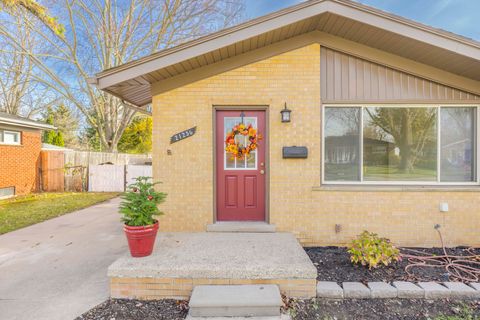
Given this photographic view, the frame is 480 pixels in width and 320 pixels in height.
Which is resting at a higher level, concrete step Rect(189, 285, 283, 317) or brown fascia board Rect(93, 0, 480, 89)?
brown fascia board Rect(93, 0, 480, 89)

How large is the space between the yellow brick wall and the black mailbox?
9 cm

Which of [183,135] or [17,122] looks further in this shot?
[17,122]

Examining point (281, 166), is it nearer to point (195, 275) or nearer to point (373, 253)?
point (373, 253)

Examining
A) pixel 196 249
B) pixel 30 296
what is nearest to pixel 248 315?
pixel 196 249

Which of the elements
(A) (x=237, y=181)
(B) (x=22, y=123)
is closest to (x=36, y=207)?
(B) (x=22, y=123)

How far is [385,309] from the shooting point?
2.79 meters

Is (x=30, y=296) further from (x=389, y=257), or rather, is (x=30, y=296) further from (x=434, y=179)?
(x=434, y=179)

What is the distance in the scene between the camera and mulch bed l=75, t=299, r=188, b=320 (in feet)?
8.67

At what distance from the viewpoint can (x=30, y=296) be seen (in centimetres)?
298

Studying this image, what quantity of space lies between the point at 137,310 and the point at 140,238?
2.61 ft

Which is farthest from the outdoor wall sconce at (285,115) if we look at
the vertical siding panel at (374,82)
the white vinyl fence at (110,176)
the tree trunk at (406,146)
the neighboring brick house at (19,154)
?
the neighboring brick house at (19,154)

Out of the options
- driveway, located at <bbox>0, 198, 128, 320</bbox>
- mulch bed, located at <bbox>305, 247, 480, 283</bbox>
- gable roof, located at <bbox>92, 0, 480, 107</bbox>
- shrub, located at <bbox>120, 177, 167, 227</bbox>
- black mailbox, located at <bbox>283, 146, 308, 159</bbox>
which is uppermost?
gable roof, located at <bbox>92, 0, 480, 107</bbox>

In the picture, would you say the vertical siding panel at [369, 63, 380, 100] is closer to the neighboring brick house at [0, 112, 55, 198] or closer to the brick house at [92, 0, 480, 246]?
the brick house at [92, 0, 480, 246]

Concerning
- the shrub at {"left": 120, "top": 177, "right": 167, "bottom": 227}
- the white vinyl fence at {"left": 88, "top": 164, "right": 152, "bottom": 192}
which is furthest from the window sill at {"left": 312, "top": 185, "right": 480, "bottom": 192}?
the white vinyl fence at {"left": 88, "top": 164, "right": 152, "bottom": 192}
